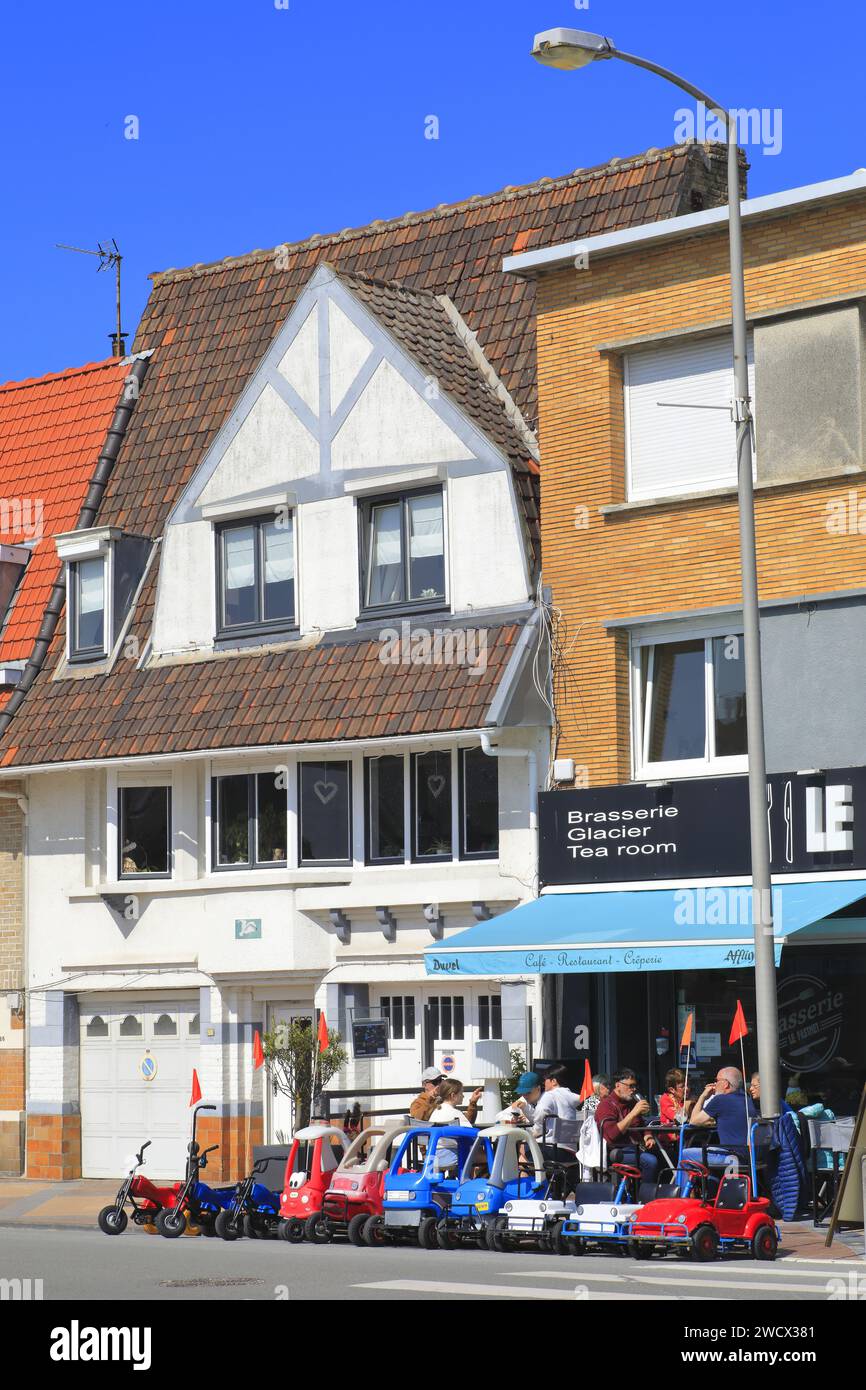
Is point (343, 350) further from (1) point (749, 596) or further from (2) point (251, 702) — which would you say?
(1) point (749, 596)

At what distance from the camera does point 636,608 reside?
2344 centimetres

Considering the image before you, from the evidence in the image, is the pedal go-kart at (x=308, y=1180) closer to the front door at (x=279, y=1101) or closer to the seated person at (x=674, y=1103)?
the seated person at (x=674, y=1103)

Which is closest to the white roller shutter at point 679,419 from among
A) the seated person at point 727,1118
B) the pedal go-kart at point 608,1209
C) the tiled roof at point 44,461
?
the seated person at point 727,1118

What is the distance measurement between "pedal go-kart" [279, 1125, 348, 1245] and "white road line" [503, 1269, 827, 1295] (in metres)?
3.83

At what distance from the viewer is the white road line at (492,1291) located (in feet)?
44.0

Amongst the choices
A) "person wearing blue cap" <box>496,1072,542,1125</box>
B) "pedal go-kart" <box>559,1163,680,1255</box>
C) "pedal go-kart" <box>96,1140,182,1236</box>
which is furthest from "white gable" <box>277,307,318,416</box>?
"pedal go-kart" <box>559,1163,680,1255</box>

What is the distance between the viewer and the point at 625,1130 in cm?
1884

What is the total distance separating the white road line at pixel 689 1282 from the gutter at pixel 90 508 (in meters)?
15.1

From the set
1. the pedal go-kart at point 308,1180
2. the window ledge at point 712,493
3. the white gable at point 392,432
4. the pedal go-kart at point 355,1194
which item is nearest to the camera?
the pedal go-kart at point 355,1194

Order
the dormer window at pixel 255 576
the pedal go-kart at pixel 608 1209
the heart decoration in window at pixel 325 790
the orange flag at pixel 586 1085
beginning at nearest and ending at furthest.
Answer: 1. the pedal go-kart at pixel 608 1209
2. the orange flag at pixel 586 1085
3. the heart decoration in window at pixel 325 790
4. the dormer window at pixel 255 576

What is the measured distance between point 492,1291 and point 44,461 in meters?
20.0

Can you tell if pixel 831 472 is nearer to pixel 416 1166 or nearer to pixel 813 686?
pixel 813 686

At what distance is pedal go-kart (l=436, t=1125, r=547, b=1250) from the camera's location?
1819 cm

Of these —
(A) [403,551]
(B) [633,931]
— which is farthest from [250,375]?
(B) [633,931]
